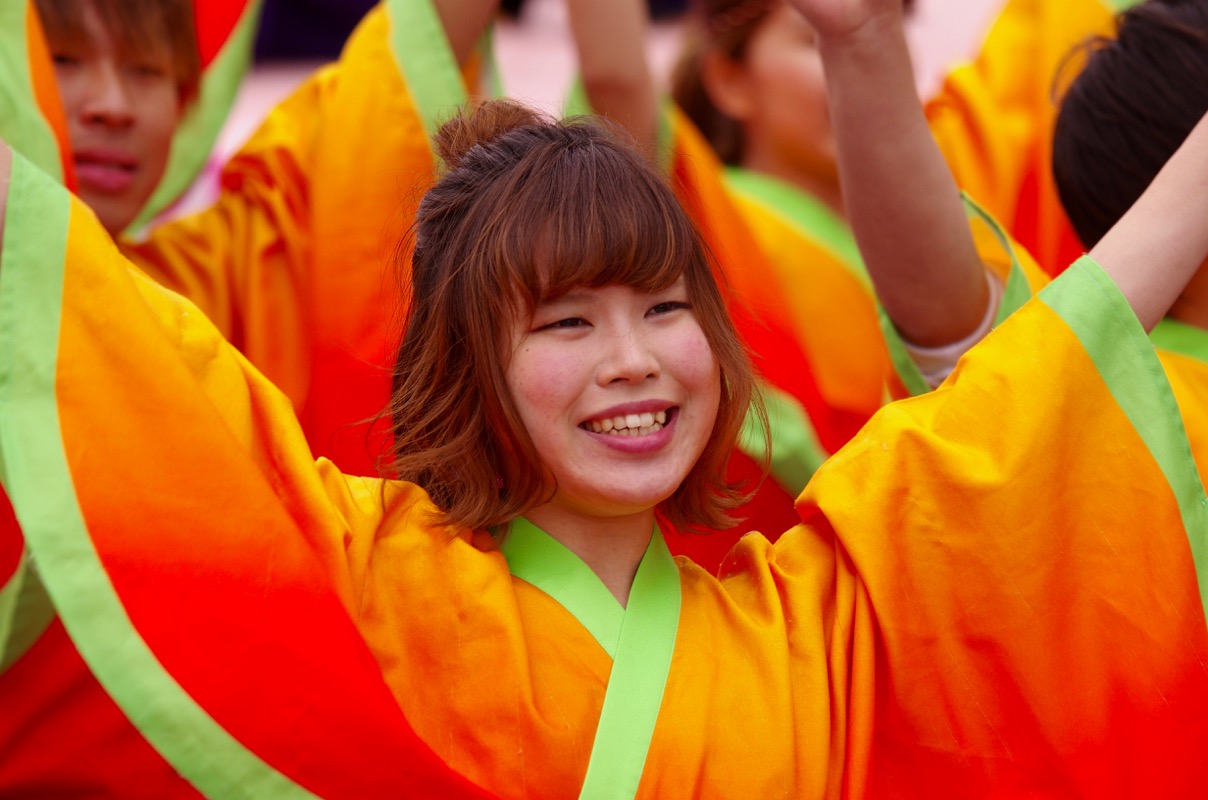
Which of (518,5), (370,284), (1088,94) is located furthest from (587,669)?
(518,5)

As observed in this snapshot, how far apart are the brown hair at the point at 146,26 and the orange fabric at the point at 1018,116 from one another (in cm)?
84

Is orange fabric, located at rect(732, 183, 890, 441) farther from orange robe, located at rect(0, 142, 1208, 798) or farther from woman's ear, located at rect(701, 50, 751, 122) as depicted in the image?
orange robe, located at rect(0, 142, 1208, 798)

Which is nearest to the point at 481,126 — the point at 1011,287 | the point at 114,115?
the point at 1011,287

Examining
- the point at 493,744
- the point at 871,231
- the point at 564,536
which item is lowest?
the point at 493,744

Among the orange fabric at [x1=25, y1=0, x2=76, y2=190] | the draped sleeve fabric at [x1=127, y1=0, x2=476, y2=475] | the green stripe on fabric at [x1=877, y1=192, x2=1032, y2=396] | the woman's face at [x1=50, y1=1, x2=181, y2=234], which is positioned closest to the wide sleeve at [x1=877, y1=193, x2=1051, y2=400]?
the green stripe on fabric at [x1=877, y1=192, x2=1032, y2=396]

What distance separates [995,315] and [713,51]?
0.98m

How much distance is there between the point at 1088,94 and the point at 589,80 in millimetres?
510

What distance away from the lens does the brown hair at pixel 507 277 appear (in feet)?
3.44

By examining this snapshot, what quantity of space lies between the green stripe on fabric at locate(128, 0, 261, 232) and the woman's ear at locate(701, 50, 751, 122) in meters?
0.67

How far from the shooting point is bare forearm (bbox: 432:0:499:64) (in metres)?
1.55

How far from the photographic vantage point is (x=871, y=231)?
50.4 inches

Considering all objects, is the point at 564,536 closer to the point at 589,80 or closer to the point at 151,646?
the point at 151,646

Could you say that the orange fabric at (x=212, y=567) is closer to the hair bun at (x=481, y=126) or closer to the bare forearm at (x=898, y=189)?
the hair bun at (x=481, y=126)

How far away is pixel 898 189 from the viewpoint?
125 centimetres
